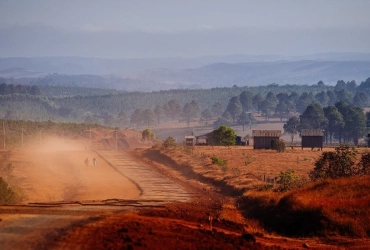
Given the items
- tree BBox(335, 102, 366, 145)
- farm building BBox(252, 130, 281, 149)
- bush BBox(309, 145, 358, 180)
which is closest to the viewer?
bush BBox(309, 145, 358, 180)

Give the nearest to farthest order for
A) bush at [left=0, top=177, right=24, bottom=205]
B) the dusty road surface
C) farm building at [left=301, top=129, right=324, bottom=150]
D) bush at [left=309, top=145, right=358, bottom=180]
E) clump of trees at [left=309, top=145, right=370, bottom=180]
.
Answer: the dusty road surface, bush at [left=0, top=177, right=24, bottom=205], clump of trees at [left=309, top=145, right=370, bottom=180], bush at [left=309, top=145, right=358, bottom=180], farm building at [left=301, top=129, right=324, bottom=150]

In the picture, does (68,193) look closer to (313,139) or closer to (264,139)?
(264,139)

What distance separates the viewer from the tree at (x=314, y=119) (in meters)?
179

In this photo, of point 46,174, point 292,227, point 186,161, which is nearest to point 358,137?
point 186,161

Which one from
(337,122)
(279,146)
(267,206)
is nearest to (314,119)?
(337,122)

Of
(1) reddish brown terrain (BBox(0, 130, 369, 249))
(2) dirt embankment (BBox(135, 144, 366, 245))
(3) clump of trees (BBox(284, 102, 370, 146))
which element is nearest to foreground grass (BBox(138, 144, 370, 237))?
(2) dirt embankment (BBox(135, 144, 366, 245))

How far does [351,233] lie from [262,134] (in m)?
79.0

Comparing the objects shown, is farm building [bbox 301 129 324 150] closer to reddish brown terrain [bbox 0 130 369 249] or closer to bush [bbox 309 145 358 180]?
reddish brown terrain [bbox 0 130 369 249]

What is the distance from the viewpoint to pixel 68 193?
4331 cm

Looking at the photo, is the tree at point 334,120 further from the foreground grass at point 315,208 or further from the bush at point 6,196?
the bush at point 6,196

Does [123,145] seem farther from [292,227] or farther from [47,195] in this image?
[292,227]

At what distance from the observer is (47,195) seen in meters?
42.3

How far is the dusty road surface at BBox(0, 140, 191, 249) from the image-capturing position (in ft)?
66.8

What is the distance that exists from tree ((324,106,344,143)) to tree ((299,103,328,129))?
1291 mm
